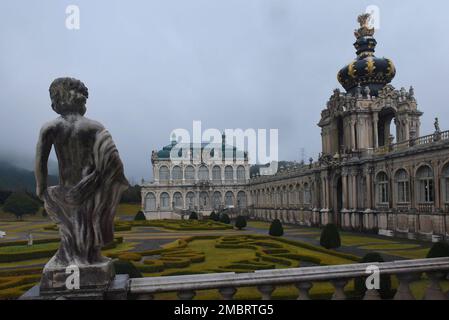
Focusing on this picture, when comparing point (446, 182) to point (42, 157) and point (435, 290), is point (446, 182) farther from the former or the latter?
point (42, 157)

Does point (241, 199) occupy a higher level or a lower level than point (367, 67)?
lower

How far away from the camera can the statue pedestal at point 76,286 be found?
206 inches

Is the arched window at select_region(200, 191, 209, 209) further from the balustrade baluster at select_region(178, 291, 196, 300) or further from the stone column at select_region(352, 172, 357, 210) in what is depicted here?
the balustrade baluster at select_region(178, 291, 196, 300)

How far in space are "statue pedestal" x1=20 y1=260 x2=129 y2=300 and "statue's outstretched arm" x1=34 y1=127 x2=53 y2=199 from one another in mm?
1039

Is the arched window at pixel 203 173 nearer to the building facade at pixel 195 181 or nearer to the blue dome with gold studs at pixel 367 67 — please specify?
the building facade at pixel 195 181

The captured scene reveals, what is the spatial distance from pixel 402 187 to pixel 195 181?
54.7 meters

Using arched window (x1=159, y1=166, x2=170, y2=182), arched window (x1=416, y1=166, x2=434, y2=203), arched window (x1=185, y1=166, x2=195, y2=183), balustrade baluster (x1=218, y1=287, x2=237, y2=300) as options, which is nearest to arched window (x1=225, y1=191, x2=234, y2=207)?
arched window (x1=185, y1=166, x2=195, y2=183)

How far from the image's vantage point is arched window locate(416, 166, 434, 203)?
2937 centimetres

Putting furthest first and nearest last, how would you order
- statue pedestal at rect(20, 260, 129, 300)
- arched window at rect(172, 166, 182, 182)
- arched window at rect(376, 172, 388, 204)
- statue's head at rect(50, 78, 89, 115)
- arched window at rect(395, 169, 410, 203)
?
arched window at rect(172, 166, 182, 182)
arched window at rect(376, 172, 388, 204)
arched window at rect(395, 169, 410, 203)
statue's head at rect(50, 78, 89, 115)
statue pedestal at rect(20, 260, 129, 300)

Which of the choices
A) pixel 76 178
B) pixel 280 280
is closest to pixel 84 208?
pixel 76 178

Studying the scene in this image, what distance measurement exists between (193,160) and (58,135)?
79855 millimetres

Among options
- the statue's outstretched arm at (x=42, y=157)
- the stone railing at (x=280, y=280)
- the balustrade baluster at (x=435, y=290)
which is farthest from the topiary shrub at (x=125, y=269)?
the balustrade baluster at (x=435, y=290)

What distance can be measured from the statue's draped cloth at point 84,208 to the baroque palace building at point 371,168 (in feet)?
87.8

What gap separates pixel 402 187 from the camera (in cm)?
3300
